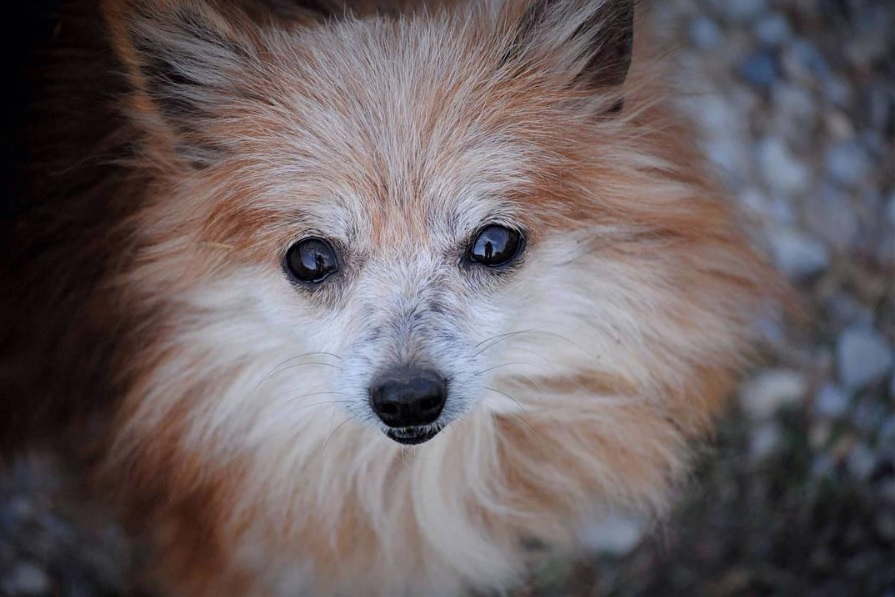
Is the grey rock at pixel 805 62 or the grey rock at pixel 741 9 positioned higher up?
the grey rock at pixel 741 9

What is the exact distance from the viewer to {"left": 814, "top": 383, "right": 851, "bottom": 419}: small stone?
9.06 ft

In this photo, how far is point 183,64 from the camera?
5.86 feet

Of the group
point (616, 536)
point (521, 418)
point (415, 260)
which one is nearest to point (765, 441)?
point (616, 536)

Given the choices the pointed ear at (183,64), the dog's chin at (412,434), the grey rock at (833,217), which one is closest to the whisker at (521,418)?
the dog's chin at (412,434)

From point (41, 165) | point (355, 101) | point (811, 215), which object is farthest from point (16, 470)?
point (811, 215)

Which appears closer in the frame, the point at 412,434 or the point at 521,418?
the point at 412,434

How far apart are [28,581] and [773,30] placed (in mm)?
3047

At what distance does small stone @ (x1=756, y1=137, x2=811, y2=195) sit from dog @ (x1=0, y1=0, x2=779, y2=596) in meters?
0.98

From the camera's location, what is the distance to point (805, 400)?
2795mm

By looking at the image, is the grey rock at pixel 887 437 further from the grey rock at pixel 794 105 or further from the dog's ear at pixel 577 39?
the dog's ear at pixel 577 39

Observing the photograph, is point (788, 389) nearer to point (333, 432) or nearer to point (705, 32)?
point (705, 32)

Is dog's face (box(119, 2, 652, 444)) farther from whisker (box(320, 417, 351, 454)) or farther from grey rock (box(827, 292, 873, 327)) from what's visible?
grey rock (box(827, 292, 873, 327))

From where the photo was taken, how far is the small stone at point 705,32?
10.3 feet

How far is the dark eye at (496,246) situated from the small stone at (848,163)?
1635 millimetres
